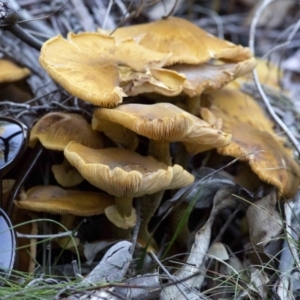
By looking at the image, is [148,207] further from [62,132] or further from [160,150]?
[62,132]

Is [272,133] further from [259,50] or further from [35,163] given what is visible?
[259,50]

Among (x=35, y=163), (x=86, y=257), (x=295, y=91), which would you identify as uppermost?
(x=35, y=163)

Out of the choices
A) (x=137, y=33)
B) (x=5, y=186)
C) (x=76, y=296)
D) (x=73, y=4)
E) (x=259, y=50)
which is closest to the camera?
(x=76, y=296)

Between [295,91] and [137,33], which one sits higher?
[137,33]

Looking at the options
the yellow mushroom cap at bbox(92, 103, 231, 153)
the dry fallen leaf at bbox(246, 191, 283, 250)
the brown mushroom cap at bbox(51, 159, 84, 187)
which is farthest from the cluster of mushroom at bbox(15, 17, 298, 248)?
the dry fallen leaf at bbox(246, 191, 283, 250)

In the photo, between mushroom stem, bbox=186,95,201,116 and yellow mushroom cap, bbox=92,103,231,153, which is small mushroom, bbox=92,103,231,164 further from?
mushroom stem, bbox=186,95,201,116

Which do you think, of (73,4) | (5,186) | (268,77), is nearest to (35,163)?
(5,186)
